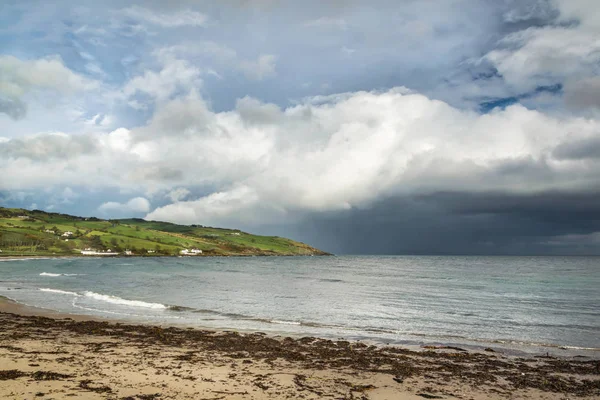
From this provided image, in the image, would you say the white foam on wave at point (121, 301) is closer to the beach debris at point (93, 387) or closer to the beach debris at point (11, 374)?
the beach debris at point (11, 374)

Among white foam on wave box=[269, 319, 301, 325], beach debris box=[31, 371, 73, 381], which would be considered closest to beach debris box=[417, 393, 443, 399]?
beach debris box=[31, 371, 73, 381]

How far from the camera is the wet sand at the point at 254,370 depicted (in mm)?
14773

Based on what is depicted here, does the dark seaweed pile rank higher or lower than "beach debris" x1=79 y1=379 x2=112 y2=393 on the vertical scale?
lower

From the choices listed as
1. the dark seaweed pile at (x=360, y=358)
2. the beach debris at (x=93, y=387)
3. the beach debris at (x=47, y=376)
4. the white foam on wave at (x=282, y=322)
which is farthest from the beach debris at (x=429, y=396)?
the white foam on wave at (x=282, y=322)

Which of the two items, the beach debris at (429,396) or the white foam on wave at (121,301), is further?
the white foam on wave at (121,301)

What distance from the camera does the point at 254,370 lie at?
18250 millimetres

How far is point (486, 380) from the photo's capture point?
18078 millimetres

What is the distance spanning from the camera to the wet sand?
14773 millimetres

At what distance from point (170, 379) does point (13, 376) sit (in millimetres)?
5701

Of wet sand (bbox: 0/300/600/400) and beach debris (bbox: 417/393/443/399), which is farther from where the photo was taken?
beach debris (bbox: 417/393/443/399)

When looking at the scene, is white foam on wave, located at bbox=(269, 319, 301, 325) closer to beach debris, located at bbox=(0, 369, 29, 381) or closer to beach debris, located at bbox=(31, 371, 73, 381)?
beach debris, located at bbox=(31, 371, 73, 381)

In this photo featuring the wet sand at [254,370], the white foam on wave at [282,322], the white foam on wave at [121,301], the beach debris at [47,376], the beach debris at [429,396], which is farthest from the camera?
the white foam on wave at [121,301]

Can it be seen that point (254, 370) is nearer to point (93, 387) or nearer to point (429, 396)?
point (93, 387)

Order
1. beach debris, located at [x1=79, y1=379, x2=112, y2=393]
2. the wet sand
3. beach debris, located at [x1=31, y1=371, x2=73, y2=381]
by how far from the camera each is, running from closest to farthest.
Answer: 1. beach debris, located at [x1=79, y1=379, x2=112, y2=393]
2. the wet sand
3. beach debris, located at [x1=31, y1=371, x2=73, y2=381]
